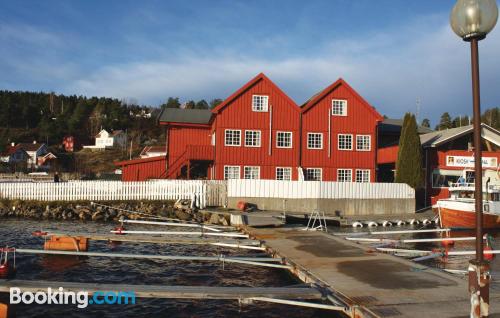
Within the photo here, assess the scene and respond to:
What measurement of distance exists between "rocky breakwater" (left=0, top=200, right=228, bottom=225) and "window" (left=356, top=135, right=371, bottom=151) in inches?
630

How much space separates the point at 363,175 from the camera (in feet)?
122

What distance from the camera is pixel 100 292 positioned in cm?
933

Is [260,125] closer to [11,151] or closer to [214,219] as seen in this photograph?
[214,219]

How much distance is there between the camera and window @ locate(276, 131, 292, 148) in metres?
36.2

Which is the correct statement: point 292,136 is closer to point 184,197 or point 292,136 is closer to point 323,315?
point 184,197

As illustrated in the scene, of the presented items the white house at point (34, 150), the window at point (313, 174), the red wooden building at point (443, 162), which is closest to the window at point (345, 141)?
the window at point (313, 174)

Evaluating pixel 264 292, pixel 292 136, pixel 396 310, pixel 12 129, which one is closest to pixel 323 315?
pixel 264 292

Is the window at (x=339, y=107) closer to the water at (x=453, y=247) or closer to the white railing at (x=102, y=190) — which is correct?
the water at (x=453, y=247)

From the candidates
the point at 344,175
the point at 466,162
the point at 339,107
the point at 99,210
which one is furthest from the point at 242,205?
the point at 466,162

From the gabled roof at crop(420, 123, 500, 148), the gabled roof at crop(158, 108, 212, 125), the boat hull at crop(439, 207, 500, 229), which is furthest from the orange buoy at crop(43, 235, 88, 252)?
the gabled roof at crop(420, 123, 500, 148)

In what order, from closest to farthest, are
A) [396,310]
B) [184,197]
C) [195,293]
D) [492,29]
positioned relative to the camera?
[492,29] < [396,310] < [195,293] < [184,197]

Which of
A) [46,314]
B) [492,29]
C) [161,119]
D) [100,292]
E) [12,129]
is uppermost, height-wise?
[12,129]

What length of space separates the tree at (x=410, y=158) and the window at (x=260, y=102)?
11.3 m

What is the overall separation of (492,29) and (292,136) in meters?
30.5
